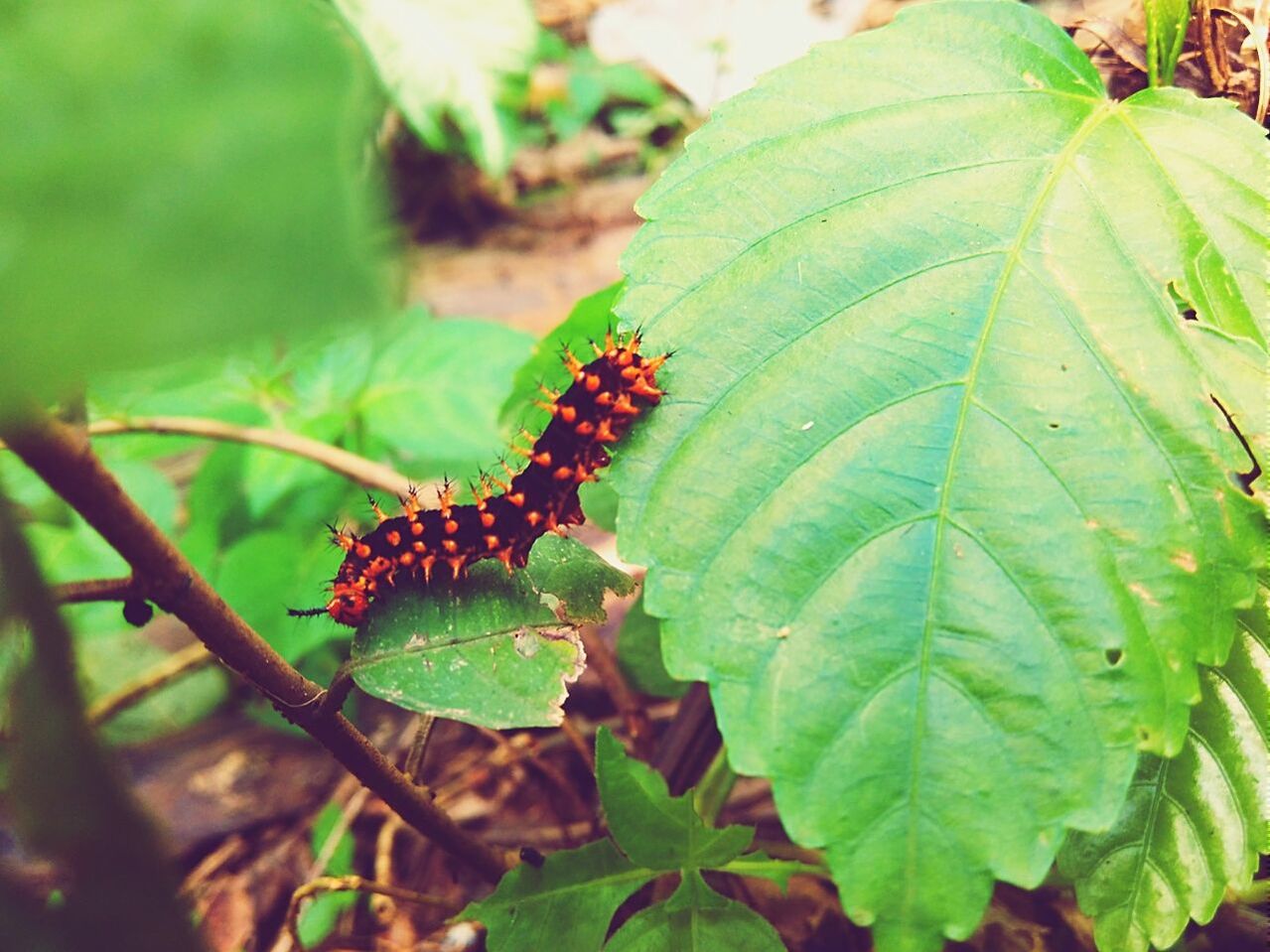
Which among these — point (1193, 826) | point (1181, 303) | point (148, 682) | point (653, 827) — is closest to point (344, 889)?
point (653, 827)

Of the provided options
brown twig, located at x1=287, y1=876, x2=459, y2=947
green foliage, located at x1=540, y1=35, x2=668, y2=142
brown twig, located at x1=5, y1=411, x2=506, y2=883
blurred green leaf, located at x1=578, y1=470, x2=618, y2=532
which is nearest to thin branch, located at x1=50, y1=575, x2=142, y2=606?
brown twig, located at x1=5, y1=411, x2=506, y2=883

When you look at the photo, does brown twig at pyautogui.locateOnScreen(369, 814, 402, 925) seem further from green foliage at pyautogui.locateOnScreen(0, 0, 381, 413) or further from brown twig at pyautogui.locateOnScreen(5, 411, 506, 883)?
green foliage at pyautogui.locateOnScreen(0, 0, 381, 413)

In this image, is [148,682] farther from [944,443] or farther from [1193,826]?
[1193,826]

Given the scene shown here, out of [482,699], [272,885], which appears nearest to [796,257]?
[482,699]

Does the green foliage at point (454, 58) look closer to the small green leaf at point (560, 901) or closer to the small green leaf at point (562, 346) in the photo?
the small green leaf at point (562, 346)

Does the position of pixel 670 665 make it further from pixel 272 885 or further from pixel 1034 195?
pixel 272 885
